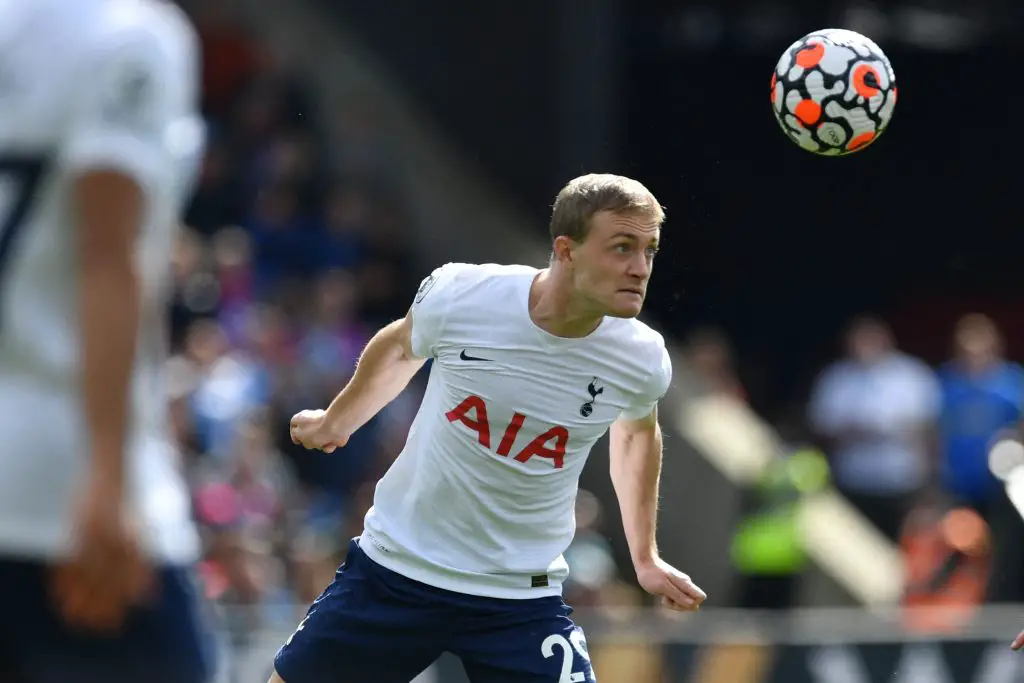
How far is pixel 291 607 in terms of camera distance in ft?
36.4

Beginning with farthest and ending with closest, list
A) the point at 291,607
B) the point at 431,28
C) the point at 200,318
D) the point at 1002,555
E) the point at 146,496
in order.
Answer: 1. the point at 431,28
2. the point at 1002,555
3. the point at 200,318
4. the point at 291,607
5. the point at 146,496

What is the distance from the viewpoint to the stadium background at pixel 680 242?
1169 cm

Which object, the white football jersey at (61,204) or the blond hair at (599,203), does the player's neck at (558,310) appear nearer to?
the blond hair at (599,203)

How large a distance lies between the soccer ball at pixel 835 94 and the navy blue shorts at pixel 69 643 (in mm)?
3459

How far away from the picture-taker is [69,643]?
368 centimetres

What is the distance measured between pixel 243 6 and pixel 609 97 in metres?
3.44

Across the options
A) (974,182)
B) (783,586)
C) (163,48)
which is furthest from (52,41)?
(974,182)

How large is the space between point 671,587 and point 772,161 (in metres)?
13.7

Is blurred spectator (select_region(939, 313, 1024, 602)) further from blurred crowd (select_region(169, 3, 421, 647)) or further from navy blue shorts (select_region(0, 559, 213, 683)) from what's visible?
navy blue shorts (select_region(0, 559, 213, 683))

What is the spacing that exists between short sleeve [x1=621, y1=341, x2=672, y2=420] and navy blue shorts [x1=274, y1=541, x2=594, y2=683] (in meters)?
0.64

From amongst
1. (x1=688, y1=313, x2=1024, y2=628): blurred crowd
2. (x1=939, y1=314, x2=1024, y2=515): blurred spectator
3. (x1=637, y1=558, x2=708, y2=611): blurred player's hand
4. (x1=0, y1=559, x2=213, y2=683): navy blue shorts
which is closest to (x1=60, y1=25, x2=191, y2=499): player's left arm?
(x1=0, y1=559, x2=213, y2=683): navy blue shorts

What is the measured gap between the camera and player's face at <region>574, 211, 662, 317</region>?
5.46 m

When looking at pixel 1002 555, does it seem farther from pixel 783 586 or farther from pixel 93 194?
pixel 93 194

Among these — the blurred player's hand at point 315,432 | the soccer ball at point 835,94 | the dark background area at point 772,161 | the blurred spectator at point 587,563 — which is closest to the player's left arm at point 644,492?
the blurred player's hand at point 315,432
